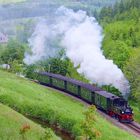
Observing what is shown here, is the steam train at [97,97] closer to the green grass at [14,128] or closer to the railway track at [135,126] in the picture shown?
the railway track at [135,126]

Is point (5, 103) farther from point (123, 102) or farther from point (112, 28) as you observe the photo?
point (112, 28)

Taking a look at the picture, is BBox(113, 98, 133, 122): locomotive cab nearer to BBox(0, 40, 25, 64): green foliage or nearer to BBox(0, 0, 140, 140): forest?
BBox(0, 0, 140, 140): forest

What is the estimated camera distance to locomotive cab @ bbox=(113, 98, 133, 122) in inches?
1860

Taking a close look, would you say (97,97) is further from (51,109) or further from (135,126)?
(51,109)

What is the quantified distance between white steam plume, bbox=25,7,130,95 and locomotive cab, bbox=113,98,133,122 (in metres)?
3.05

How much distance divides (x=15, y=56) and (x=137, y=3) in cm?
4557

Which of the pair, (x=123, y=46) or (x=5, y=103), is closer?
(x=5, y=103)

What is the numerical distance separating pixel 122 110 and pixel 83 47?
1481cm

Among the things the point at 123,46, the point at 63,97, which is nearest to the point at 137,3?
the point at 123,46

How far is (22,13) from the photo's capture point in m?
192

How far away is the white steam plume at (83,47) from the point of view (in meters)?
52.5

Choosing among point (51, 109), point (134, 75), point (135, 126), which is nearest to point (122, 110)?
point (135, 126)

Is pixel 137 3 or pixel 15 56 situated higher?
pixel 137 3

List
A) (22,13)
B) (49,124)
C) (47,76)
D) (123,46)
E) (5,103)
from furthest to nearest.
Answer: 1. (22,13)
2. (123,46)
3. (47,76)
4. (5,103)
5. (49,124)
